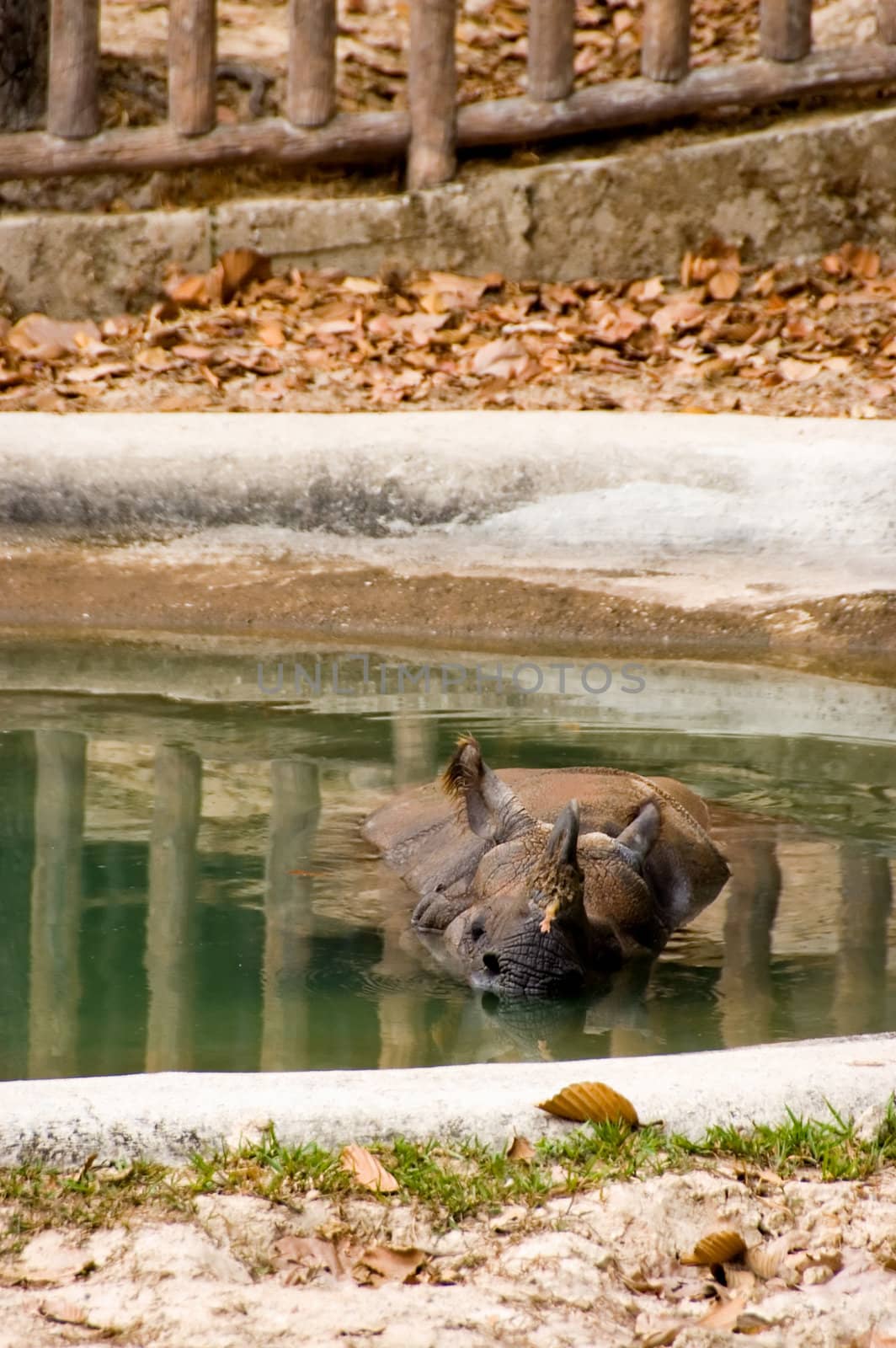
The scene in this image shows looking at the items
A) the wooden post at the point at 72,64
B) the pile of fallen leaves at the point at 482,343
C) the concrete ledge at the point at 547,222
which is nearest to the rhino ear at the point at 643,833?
the pile of fallen leaves at the point at 482,343

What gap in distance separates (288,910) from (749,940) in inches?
51.1

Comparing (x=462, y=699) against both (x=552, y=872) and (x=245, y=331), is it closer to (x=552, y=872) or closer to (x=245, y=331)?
(x=552, y=872)

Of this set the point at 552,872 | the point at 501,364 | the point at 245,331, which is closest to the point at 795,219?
the point at 501,364

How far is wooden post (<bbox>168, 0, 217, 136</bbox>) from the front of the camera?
1061cm

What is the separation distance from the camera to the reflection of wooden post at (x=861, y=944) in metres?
4.43

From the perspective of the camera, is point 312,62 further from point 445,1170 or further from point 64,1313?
point 64,1313

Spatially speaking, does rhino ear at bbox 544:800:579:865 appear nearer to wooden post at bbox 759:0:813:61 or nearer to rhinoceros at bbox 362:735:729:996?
rhinoceros at bbox 362:735:729:996

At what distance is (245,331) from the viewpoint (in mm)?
10672

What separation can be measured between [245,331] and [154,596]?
272cm

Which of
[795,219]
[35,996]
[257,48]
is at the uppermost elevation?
[257,48]

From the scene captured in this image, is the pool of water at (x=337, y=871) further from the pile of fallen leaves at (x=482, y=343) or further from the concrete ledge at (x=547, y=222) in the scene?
the concrete ledge at (x=547, y=222)

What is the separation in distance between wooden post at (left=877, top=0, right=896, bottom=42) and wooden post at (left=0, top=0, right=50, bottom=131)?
16.6 ft

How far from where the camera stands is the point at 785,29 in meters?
10.7

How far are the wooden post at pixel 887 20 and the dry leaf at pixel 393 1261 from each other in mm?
9610
